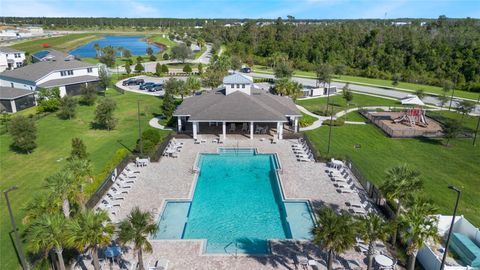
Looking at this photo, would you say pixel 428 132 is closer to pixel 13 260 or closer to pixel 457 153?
pixel 457 153

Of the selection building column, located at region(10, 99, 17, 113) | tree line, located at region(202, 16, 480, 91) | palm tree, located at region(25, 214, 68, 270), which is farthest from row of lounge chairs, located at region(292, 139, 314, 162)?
tree line, located at region(202, 16, 480, 91)

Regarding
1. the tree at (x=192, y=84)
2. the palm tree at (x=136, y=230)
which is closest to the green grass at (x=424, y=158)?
the palm tree at (x=136, y=230)

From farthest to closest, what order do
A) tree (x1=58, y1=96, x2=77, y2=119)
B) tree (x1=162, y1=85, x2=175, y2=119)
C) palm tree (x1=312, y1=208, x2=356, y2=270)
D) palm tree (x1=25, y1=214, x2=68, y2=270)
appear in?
tree (x1=58, y1=96, x2=77, y2=119)
tree (x1=162, y1=85, x2=175, y2=119)
palm tree (x1=312, y1=208, x2=356, y2=270)
palm tree (x1=25, y1=214, x2=68, y2=270)

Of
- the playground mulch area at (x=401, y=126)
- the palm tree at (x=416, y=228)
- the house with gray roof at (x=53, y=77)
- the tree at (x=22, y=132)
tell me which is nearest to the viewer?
the palm tree at (x=416, y=228)

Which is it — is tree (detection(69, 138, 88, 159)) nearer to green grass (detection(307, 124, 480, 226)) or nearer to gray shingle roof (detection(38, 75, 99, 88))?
green grass (detection(307, 124, 480, 226))

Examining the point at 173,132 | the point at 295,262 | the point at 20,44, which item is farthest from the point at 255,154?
the point at 20,44

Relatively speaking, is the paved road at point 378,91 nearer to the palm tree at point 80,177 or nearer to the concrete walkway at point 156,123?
the concrete walkway at point 156,123
